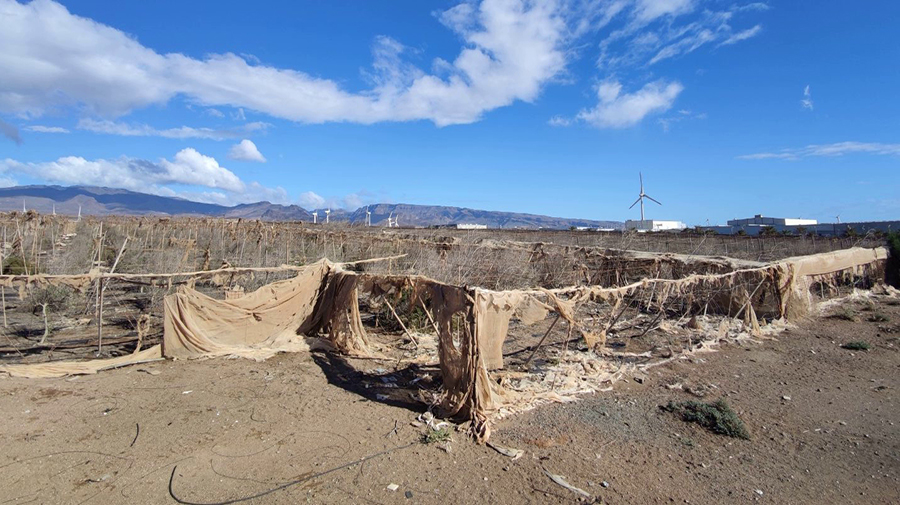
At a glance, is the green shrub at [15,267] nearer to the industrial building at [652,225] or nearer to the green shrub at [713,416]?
the green shrub at [713,416]

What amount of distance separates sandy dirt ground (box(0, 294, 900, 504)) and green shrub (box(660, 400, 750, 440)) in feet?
0.46

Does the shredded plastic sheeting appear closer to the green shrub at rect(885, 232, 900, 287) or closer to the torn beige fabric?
the torn beige fabric

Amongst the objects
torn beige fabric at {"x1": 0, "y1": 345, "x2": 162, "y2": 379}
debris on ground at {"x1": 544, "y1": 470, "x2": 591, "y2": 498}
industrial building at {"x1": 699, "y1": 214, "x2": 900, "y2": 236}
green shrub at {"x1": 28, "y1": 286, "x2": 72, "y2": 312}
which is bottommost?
debris on ground at {"x1": 544, "y1": 470, "x2": 591, "y2": 498}

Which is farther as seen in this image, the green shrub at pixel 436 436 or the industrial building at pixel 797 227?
the industrial building at pixel 797 227

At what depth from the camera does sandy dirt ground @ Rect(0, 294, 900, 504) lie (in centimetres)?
425

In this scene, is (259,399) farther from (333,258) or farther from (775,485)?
(333,258)

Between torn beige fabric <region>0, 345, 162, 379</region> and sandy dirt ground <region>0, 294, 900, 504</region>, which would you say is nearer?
sandy dirt ground <region>0, 294, 900, 504</region>

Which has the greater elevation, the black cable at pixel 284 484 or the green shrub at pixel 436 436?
the green shrub at pixel 436 436

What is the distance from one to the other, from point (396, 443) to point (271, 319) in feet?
15.4

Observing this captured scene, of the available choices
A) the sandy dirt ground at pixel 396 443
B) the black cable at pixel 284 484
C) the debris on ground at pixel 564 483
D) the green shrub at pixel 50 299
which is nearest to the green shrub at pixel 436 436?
the sandy dirt ground at pixel 396 443

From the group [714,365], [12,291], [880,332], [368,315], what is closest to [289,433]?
[368,315]

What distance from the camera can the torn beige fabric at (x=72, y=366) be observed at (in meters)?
6.78

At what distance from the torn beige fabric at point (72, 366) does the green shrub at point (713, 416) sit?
7711 mm

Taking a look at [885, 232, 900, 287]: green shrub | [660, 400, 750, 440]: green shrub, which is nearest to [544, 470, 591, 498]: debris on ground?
[660, 400, 750, 440]: green shrub
